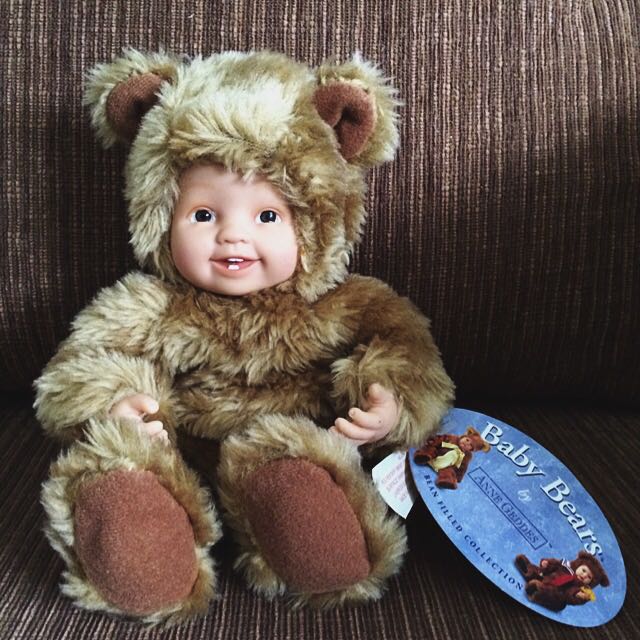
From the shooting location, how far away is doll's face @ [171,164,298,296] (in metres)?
0.67

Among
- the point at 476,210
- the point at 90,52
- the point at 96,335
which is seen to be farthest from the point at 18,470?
the point at 476,210

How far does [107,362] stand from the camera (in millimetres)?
683

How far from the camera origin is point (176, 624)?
1.98ft

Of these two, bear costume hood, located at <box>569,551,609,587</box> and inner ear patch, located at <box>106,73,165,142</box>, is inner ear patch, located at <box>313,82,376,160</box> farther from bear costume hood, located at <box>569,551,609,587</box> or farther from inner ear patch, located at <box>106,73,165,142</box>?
bear costume hood, located at <box>569,551,609,587</box>

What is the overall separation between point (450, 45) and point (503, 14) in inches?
2.7

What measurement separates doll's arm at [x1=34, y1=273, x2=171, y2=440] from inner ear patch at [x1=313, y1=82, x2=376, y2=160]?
229mm

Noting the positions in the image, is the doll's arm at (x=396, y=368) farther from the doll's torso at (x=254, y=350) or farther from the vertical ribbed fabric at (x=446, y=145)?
the vertical ribbed fabric at (x=446, y=145)

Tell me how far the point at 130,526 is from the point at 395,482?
246 mm

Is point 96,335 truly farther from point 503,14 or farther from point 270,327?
point 503,14

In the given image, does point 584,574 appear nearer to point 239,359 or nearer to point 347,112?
point 239,359

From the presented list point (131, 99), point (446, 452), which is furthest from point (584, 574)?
point (131, 99)

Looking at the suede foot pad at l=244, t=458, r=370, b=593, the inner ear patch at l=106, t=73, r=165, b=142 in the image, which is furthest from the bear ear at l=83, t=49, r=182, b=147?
the suede foot pad at l=244, t=458, r=370, b=593

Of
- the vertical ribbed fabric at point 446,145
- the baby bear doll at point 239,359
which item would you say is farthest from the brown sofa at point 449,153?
the baby bear doll at point 239,359

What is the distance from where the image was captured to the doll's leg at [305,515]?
591 millimetres
